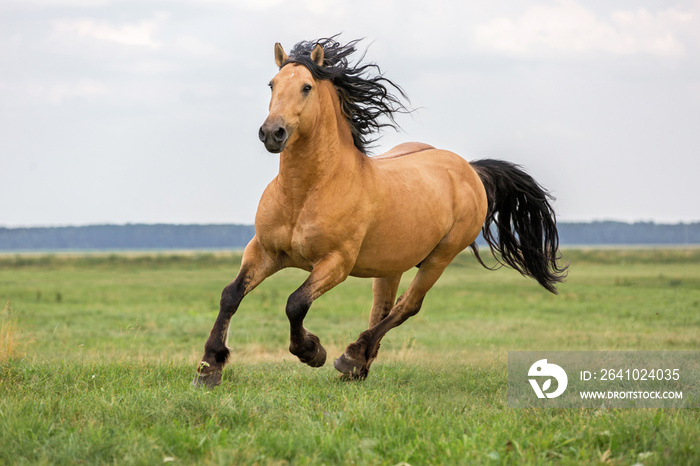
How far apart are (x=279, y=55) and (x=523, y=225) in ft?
15.6

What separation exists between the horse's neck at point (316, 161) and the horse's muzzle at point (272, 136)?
734 mm

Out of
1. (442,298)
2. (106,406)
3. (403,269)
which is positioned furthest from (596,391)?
(442,298)

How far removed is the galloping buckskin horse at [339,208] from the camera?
19.5ft

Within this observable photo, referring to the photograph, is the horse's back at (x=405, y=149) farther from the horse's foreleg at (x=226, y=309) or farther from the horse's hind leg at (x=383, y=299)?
the horse's foreleg at (x=226, y=309)

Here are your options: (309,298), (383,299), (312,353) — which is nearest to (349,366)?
(312,353)

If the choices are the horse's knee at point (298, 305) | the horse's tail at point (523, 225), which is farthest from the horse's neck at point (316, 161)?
the horse's tail at point (523, 225)

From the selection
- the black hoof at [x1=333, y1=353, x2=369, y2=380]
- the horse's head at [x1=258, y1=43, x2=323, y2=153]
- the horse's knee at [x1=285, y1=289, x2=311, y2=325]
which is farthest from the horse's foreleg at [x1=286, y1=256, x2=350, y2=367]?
the horse's head at [x1=258, y1=43, x2=323, y2=153]

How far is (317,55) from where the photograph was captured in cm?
611

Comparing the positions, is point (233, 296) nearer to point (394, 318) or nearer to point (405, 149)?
point (394, 318)

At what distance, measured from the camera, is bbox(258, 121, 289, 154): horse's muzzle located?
5199 mm

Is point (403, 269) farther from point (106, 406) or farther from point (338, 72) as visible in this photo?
point (106, 406)

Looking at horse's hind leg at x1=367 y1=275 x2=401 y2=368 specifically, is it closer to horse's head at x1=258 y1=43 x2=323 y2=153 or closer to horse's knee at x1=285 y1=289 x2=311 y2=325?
horse's knee at x1=285 y1=289 x2=311 y2=325

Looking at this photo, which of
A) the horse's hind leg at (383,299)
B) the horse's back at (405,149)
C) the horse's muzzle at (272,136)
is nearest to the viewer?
the horse's muzzle at (272,136)

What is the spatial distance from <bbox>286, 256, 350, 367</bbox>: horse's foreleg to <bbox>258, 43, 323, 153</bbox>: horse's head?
3.72ft
